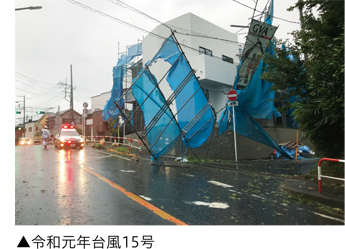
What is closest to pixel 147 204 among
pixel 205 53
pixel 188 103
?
pixel 188 103

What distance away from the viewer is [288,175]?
7805mm

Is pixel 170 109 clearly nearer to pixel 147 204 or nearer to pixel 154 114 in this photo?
pixel 154 114

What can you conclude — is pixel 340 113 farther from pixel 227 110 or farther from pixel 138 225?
pixel 227 110

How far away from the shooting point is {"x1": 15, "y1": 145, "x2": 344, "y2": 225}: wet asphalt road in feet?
12.6

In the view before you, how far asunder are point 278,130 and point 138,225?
15.9 metres

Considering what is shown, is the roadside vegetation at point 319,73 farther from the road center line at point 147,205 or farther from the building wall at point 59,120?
the building wall at point 59,120

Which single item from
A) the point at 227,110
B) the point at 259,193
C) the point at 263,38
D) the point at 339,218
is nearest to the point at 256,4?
the point at 263,38

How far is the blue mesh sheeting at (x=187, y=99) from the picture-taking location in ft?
33.4

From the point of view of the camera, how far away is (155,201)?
476cm

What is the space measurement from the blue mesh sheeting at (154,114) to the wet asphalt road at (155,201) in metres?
2.75

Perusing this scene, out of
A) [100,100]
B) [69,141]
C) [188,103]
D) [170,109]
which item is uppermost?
[100,100]

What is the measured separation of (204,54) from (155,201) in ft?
43.5

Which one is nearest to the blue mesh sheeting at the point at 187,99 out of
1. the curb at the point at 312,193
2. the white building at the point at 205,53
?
the curb at the point at 312,193

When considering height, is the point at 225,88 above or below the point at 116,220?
above
